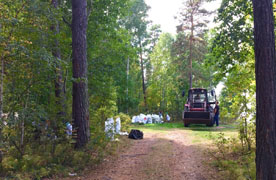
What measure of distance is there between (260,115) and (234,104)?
139 inches

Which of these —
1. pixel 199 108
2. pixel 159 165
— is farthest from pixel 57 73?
pixel 199 108

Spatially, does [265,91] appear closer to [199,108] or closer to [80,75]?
[80,75]

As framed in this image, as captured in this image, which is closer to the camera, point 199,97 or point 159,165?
point 159,165

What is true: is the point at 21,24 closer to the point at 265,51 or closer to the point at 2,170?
the point at 2,170

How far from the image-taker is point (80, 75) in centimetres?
798

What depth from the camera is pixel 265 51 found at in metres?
4.43

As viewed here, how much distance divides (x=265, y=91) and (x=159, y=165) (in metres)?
3.59

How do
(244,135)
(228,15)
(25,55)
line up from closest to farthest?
1. (25,55)
2. (244,135)
3. (228,15)

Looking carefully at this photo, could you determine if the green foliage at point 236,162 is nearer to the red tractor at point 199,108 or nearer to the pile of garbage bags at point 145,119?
the red tractor at point 199,108

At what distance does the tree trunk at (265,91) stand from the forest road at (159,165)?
1628mm

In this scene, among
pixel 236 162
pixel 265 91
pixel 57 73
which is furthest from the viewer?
pixel 57 73

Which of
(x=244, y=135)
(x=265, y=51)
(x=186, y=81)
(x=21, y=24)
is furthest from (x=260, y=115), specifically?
(x=186, y=81)

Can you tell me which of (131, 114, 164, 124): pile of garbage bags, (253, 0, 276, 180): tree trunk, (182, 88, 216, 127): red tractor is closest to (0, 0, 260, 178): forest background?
(253, 0, 276, 180): tree trunk

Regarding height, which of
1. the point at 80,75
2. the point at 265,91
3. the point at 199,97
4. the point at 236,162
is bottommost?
the point at 236,162
